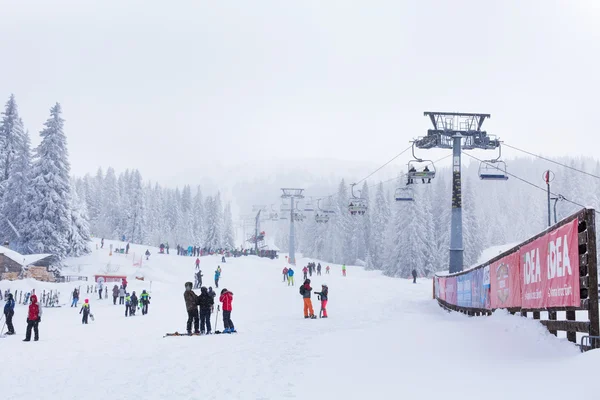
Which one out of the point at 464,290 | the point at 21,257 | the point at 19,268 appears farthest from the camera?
the point at 21,257

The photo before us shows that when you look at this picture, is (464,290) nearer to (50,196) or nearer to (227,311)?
(227,311)

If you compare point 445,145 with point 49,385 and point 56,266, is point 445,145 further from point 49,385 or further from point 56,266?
point 56,266

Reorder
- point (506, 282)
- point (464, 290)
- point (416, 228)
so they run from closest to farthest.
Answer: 1. point (506, 282)
2. point (464, 290)
3. point (416, 228)

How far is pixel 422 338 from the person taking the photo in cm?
1361

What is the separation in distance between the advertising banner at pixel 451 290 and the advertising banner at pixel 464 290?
2.62ft

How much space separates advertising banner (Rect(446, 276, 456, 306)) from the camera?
75.9ft

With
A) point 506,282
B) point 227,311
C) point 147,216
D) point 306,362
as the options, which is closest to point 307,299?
point 227,311

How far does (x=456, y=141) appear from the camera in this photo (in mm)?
30062

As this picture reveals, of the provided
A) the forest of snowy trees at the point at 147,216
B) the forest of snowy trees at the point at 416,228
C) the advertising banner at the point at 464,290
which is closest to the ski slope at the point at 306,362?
the advertising banner at the point at 464,290

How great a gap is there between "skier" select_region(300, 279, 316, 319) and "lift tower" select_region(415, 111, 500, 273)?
1026 centimetres

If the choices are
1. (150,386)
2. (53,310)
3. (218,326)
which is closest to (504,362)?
(150,386)

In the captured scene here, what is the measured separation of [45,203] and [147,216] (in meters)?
70.2

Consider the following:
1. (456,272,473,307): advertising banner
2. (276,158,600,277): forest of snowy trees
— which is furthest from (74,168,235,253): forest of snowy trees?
(456,272,473,307): advertising banner

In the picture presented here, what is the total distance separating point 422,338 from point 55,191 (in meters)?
45.9
